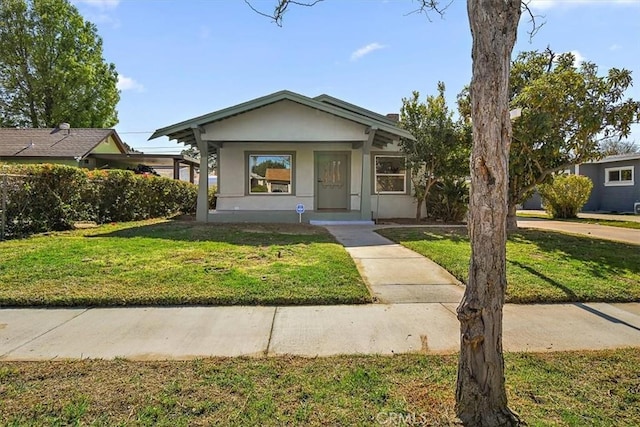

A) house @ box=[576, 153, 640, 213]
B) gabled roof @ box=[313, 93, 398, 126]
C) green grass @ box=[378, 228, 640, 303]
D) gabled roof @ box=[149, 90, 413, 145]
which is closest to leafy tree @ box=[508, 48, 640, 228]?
green grass @ box=[378, 228, 640, 303]

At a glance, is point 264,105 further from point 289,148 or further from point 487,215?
point 487,215

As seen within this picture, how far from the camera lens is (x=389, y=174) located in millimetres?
14656

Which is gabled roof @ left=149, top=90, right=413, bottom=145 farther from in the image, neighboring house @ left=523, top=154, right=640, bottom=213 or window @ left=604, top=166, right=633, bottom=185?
window @ left=604, top=166, right=633, bottom=185

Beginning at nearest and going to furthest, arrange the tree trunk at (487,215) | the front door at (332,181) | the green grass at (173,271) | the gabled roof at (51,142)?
1. the tree trunk at (487,215)
2. the green grass at (173,271)
3. the front door at (332,181)
4. the gabled roof at (51,142)

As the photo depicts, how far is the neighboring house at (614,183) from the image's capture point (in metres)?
20.5

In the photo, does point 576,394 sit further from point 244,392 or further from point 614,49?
point 614,49

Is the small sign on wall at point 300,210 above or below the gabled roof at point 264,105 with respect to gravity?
below

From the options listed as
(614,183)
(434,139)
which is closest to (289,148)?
(434,139)

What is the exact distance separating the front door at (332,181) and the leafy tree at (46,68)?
953 inches

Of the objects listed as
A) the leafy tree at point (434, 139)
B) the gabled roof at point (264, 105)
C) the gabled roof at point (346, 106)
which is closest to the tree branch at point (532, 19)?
the gabled roof at point (264, 105)

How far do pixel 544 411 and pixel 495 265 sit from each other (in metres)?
1.03

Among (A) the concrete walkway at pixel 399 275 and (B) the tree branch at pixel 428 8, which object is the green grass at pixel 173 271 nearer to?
(A) the concrete walkway at pixel 399 275

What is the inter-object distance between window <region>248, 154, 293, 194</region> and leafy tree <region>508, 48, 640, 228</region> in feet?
24.5

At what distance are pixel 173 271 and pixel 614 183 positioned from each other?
2517 cm
